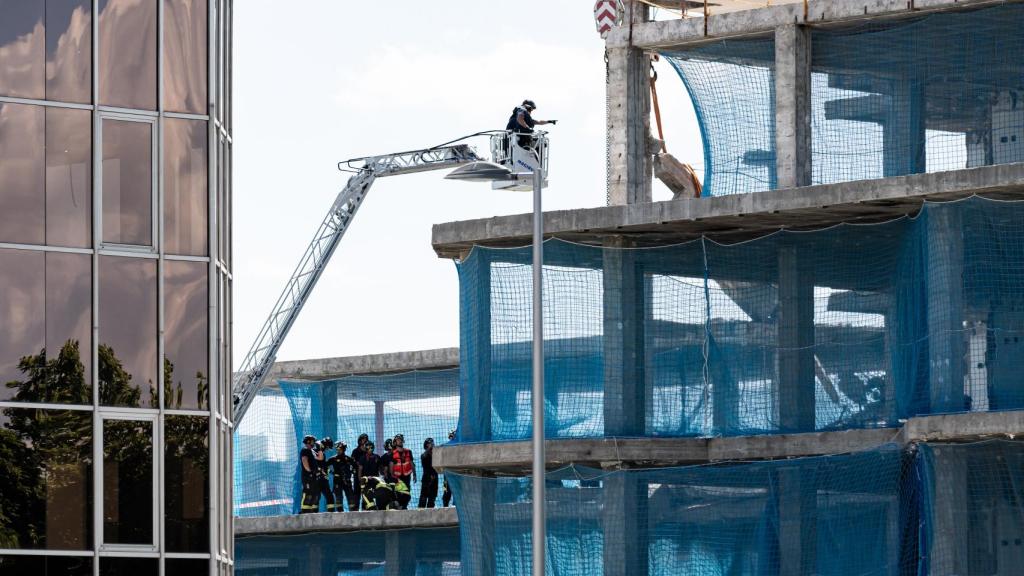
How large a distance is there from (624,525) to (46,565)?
1126 centimetres

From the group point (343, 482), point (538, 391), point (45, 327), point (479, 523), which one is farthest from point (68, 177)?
point (343, 482)

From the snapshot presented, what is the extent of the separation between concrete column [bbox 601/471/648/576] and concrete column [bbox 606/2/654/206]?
15.4ft

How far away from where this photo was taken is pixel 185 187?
25.5m

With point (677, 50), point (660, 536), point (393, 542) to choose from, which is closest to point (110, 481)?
point (660, 536)

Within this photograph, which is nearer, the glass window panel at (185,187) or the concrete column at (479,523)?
the glass window panel at (185,187)

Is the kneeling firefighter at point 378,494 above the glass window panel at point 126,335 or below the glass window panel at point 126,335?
below

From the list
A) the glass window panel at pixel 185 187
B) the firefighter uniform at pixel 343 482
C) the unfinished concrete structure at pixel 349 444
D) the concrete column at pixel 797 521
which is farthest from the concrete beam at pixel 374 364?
the glass window panel at pixel 185 187

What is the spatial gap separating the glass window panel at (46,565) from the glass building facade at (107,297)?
0.06ft

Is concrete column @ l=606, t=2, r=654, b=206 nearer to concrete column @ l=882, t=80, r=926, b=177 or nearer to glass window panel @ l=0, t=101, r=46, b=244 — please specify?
concrete column @ l=882, t=80, r=926, b=177

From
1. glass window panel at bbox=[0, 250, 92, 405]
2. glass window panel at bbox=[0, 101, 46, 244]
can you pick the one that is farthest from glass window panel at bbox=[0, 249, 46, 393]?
glass window panel at bbox=[0, 101, 46, 244]

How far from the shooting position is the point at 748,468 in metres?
32.4

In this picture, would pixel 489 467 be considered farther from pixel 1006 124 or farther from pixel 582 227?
pixel 1006 124

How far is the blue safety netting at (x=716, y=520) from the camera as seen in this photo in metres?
31.3

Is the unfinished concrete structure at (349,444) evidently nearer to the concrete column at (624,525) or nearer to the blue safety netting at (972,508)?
the concrete column at (624,525)
